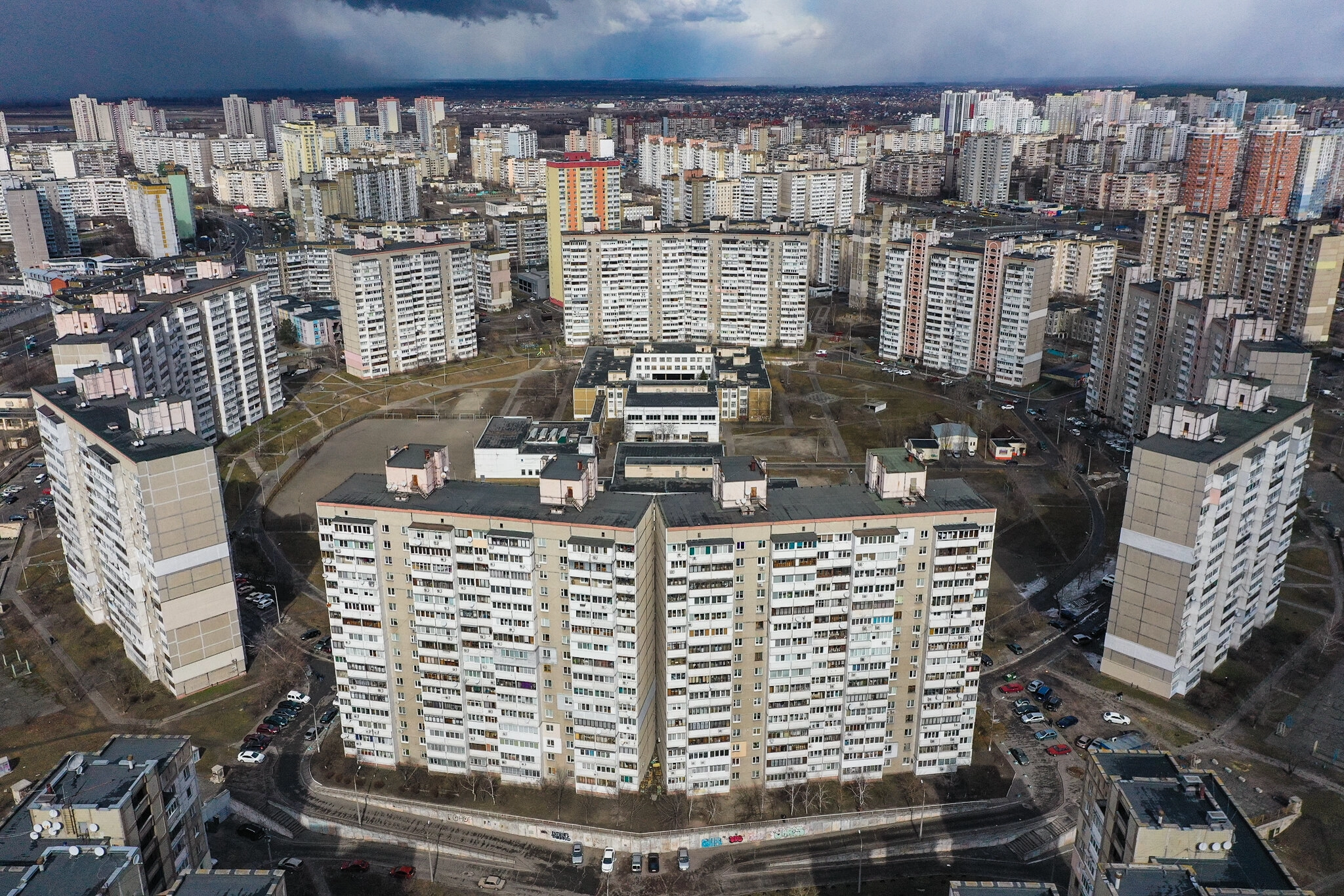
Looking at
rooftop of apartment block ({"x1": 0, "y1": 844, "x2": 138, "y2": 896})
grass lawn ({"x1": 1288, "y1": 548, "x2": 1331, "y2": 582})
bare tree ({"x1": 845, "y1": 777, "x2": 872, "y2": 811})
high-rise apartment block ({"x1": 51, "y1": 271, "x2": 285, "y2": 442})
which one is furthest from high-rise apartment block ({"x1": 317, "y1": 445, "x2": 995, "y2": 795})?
grass lawn ({"x1": 1288, "y1": 548, "x2": 1331, "y2": 582})

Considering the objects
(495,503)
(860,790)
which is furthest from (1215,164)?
(495,503)

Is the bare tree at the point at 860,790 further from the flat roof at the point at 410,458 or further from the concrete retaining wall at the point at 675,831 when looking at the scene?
the flat roof at the point at 410,458

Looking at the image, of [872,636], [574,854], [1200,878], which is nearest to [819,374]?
[872,636]

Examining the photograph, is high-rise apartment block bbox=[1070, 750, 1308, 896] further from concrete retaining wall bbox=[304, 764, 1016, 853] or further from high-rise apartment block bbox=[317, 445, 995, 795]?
high-rise apartment block bbox=[317, 445, 995, 795]

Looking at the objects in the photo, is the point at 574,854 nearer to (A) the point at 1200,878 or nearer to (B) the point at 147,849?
A: (B) the point at 147,849

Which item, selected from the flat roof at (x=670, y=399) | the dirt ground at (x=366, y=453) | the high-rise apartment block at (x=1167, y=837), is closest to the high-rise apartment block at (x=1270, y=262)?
the flat roof at (x=670, y=399)

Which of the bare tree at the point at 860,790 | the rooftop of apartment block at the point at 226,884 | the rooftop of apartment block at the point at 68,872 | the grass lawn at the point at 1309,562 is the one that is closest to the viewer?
the rooftop of apartment block at the point at 226,884

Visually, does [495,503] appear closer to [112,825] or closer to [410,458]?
[410,458]
